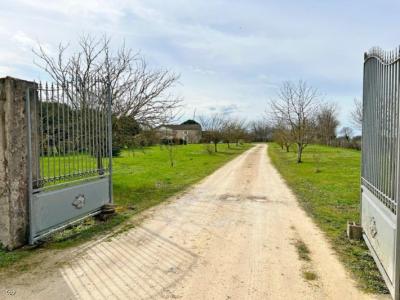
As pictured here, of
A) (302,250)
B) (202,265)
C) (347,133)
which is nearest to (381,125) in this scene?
(302,250)

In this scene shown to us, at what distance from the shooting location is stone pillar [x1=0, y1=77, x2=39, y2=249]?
16.3 ft

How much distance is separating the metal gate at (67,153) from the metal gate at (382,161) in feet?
16.8

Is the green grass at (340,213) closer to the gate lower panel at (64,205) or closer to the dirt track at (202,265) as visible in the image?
the dirt track at (202,265)

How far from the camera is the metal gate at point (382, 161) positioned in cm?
360

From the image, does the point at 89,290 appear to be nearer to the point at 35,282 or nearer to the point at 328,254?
the point at 35,282

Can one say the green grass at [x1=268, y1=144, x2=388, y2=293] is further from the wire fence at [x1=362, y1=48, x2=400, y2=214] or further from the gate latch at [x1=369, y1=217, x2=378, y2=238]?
the wire fence at [x1=362, y1=48, x2=400, y2=214]

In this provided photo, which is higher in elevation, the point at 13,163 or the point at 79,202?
the point at 13,163

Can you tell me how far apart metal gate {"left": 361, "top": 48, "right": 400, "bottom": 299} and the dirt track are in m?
0.57

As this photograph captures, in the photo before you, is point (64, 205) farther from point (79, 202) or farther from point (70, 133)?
point (70, 133)

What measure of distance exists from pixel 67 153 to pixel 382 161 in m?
5.34

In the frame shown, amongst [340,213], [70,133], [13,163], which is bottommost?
[340,213]

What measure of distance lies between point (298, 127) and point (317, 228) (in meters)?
18.5

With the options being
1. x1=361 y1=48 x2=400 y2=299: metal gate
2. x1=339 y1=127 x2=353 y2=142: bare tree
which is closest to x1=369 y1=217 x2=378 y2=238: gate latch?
x1=361 y1=48 x2=400 y2=299: metal gate

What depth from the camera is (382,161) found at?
14.3ft
